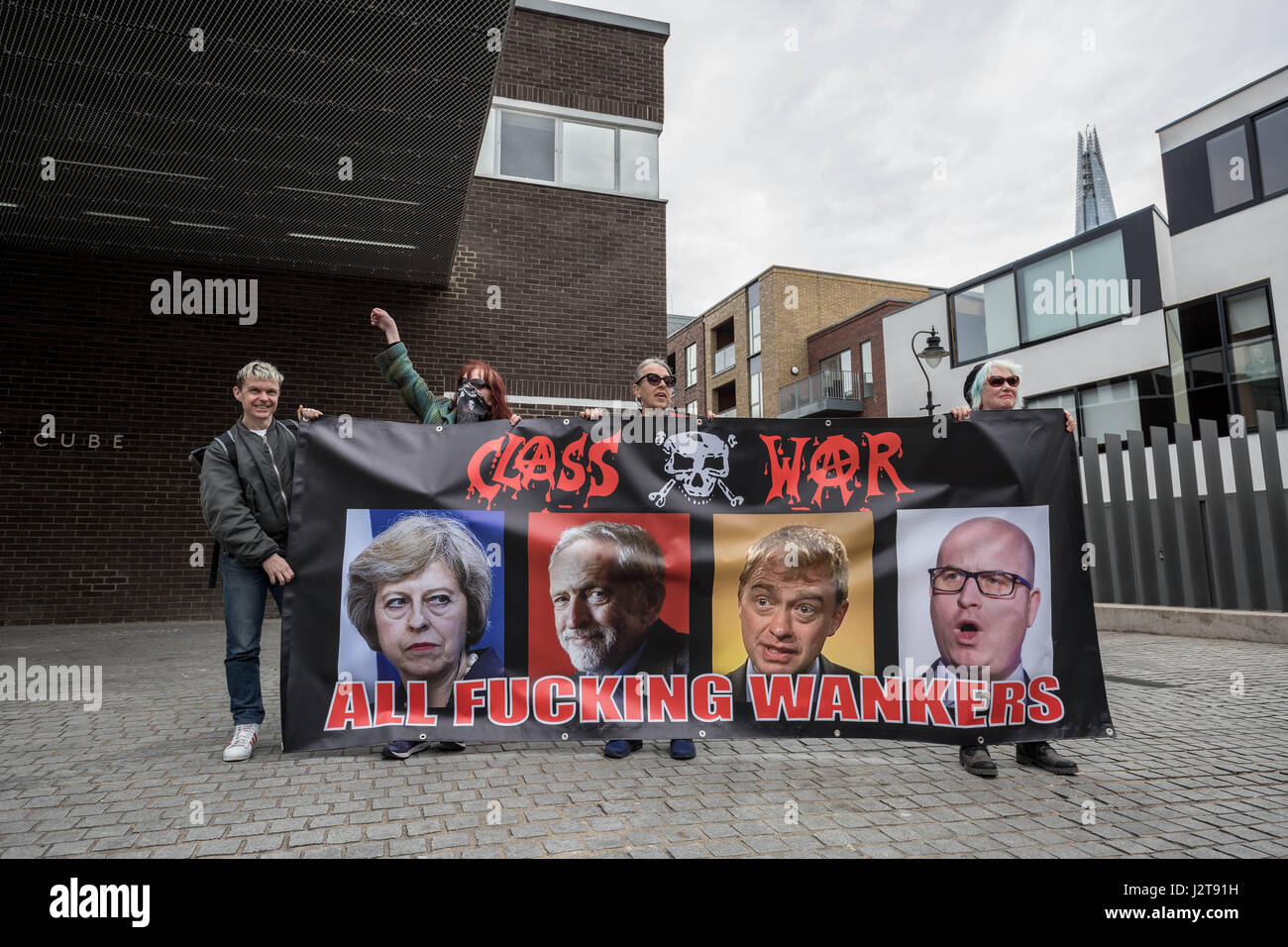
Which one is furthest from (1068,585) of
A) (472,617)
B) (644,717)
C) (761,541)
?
(472,617)

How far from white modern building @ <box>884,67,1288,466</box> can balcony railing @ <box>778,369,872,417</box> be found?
26.0ft

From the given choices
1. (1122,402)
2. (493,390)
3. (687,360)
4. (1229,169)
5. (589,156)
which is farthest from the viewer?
(687,360)

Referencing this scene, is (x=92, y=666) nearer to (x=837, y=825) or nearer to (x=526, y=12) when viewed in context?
(x=837, y=825)

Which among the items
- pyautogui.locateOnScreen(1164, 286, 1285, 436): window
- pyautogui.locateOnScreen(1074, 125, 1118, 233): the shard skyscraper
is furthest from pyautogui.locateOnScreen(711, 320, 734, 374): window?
pyautogui.locateOnScreen(1074, 125, 1118, 233): the shard skyscraper

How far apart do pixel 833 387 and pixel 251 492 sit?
29389 mm

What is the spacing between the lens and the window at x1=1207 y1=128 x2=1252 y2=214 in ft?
53.0

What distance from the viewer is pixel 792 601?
3.91 meters

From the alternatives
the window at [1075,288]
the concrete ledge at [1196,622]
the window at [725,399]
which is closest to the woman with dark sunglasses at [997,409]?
the concrete ledge at [1196,622]

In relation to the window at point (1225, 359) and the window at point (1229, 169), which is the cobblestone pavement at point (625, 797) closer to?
the window at point (1225, 359)

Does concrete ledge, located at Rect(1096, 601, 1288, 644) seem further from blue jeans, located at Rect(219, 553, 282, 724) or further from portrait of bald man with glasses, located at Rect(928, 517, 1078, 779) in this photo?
blue jeans, located at Rect(219, 553, 282, 724)

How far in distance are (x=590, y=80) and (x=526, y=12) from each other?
136cm

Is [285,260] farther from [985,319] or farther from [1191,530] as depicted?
[985,319]

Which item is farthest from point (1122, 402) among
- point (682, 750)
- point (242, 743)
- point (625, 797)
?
point (242, 743)

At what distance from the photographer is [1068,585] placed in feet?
12.9
